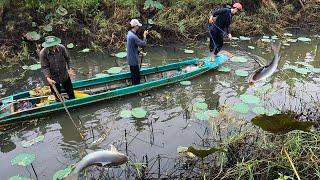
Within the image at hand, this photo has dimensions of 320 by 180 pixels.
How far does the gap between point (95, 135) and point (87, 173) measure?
4.86ft

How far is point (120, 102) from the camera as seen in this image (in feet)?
30.6

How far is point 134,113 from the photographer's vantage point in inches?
327

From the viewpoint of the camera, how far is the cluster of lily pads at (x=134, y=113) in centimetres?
826

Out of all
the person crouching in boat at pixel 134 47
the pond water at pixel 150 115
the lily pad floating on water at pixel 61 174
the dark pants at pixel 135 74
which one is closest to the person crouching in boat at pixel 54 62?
the pond water at pixel 150 115

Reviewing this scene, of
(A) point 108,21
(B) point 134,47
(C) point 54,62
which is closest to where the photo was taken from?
(C) point 54,62

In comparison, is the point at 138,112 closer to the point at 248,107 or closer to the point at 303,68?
the point at 248,107

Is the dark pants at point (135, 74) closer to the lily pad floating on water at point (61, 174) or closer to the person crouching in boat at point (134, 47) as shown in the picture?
the person crouching in boat at point (134, 47)

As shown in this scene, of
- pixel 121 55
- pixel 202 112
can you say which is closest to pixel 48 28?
pixel 121 55

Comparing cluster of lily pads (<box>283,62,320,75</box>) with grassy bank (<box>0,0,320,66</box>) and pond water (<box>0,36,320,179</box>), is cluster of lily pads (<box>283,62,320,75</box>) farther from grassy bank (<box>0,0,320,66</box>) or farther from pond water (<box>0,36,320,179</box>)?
grassy bank (<box>0,0,320,66</box>)

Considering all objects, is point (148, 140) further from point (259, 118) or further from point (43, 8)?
point (43, 8)

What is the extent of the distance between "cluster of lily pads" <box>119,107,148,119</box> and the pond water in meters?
0.20

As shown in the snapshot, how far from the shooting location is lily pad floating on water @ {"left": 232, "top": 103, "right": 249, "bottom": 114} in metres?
8.41

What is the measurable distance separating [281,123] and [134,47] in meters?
5.03

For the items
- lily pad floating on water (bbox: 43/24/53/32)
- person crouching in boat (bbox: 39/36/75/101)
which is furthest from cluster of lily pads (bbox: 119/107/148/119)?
lily pad floating on water (bbox: 43/24/53/32)
